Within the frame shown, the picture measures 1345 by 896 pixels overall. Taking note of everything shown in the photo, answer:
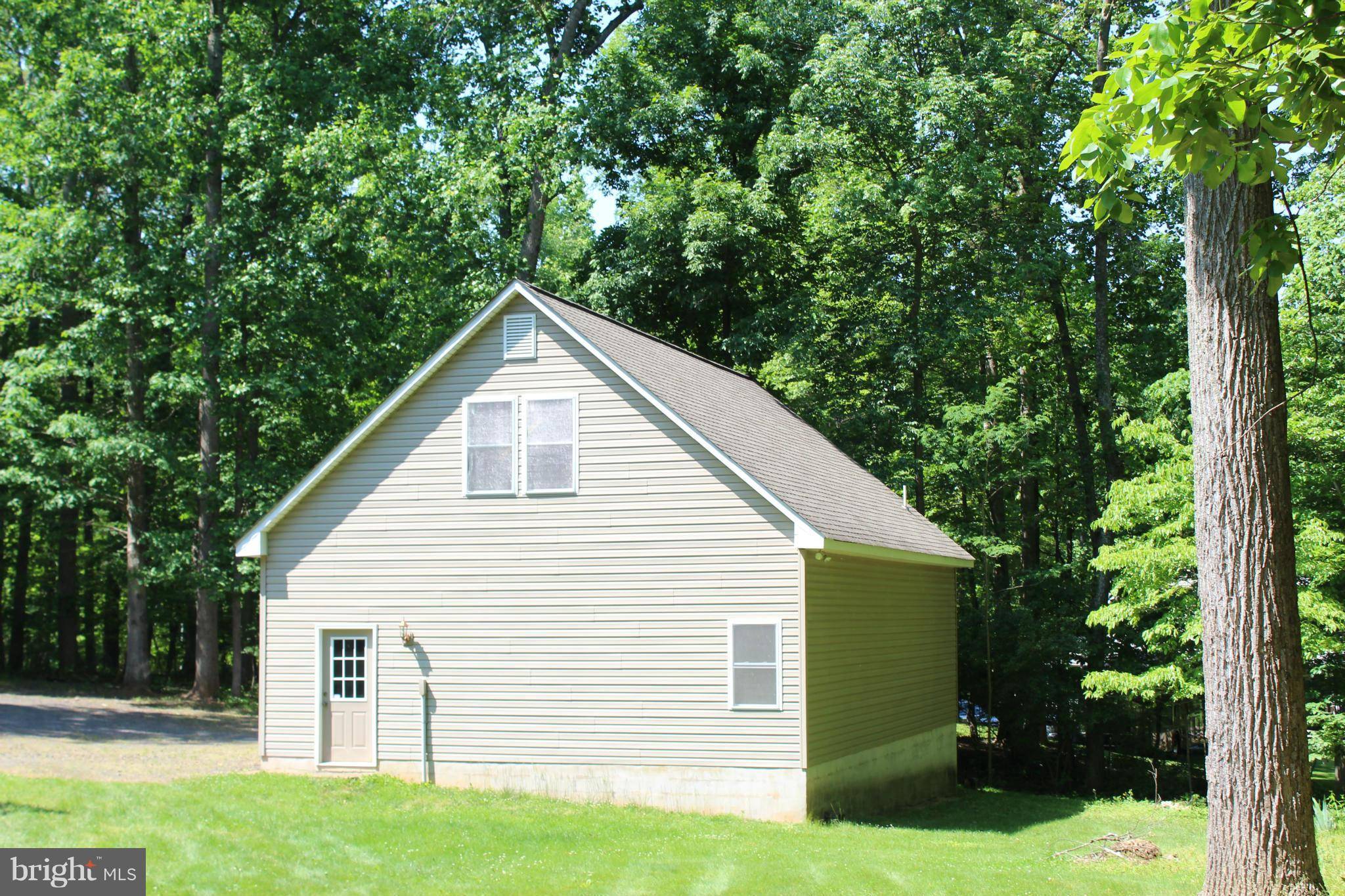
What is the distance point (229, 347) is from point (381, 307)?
375 cm

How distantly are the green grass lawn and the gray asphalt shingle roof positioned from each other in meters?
4.20

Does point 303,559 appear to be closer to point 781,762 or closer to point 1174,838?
point 781,762

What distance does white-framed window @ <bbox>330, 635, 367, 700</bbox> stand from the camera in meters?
17.0

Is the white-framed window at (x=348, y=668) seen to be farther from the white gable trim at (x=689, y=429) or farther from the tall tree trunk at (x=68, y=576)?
the tall tree trunk at (x=68, y=576)

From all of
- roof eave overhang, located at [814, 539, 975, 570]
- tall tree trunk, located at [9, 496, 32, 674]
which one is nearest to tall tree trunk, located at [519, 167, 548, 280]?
roof eave overhang, located at [814, 539, 975, 570]

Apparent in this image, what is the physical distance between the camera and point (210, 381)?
27234 mm

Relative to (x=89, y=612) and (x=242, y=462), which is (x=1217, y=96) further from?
(x=89, y=612)

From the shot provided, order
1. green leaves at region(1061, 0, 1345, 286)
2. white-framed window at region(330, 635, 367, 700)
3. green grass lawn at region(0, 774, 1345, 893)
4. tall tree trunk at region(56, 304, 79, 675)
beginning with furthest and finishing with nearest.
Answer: tall tree trunk at region(56, 304, 79, 675)
white-framed window at region(330, 635, 367, 700)
green grass lawn at region(0, 774, 1345, 893)
green leaves at region(1061, 0, 1345, 286)

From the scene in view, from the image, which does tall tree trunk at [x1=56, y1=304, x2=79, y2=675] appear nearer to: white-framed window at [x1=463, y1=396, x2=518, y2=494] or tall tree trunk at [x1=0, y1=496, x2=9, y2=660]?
tall tree trunk at [x1=0, y1=496, x2=9, y2=660]

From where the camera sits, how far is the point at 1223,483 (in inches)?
296

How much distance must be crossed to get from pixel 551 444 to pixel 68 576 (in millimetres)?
24395

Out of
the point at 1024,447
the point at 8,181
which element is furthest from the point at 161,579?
the point at 1024,447

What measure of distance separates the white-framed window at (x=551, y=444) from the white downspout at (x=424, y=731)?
10.3ft

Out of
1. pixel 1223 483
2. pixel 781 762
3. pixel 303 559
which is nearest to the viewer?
pixel 1223 483
